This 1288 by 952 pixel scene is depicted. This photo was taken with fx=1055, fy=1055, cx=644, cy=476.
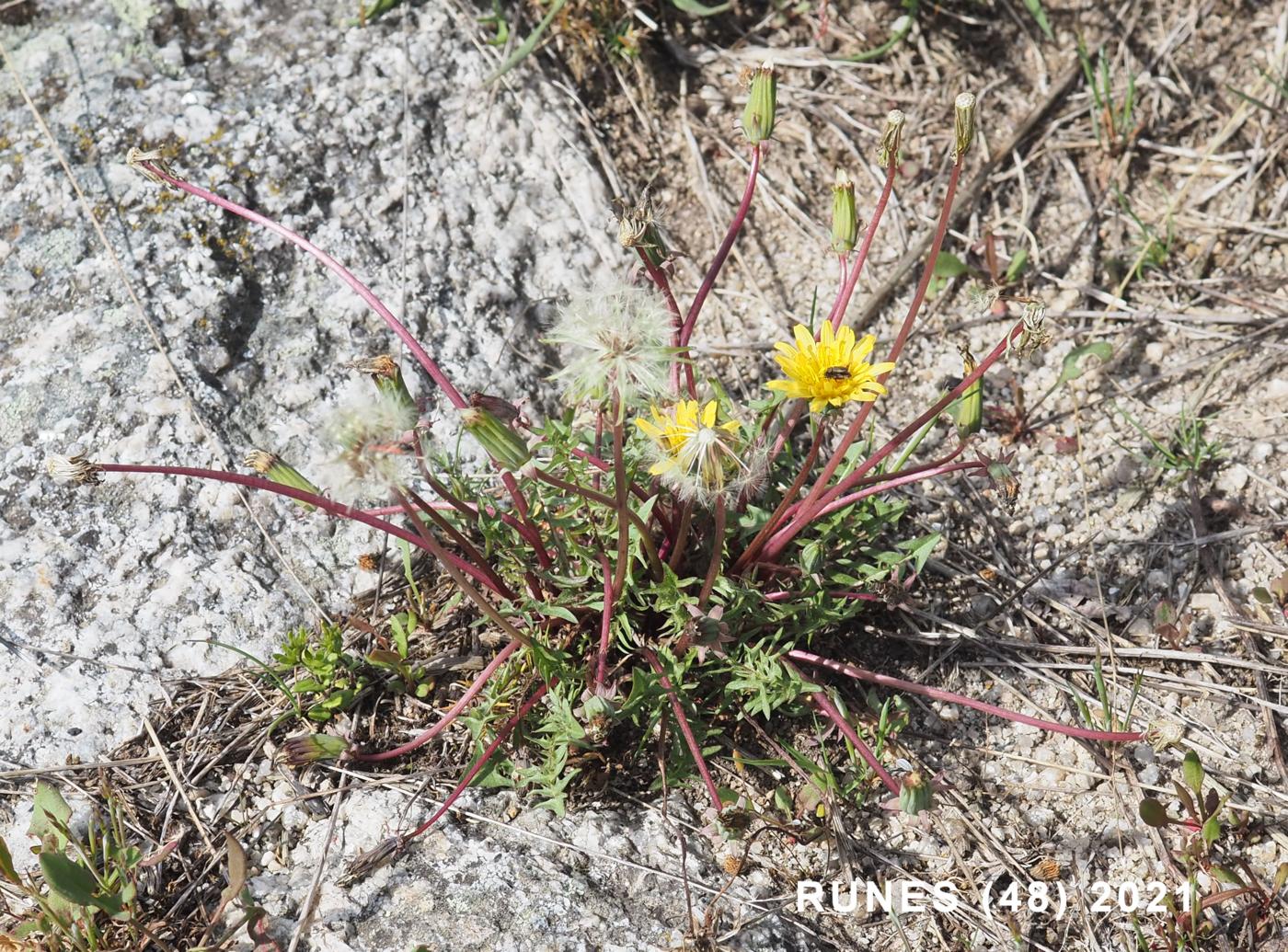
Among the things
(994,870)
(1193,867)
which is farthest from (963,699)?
(1193,867)

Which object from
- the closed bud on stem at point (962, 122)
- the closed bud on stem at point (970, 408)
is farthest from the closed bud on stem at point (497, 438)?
the closed bud on stem at point (962, 122)

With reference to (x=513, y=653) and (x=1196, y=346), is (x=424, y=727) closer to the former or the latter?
(x=513, y=653)

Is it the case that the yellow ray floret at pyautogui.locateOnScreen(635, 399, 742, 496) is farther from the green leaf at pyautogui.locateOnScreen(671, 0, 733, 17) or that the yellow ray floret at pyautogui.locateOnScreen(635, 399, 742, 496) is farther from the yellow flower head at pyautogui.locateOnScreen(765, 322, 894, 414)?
the green leaf at pyautogui.locateOnScreen(671, 0, 733, 17)

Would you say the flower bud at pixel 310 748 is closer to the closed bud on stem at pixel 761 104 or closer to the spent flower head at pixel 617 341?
the spent flower head at pixel 617 341

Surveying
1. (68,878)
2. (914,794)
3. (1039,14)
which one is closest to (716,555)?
(914,794)

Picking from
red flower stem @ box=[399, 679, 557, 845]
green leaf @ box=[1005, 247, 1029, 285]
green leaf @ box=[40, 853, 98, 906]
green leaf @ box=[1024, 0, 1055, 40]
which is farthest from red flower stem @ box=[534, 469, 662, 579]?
green leaf @ box=[1024, 0, 1055, 40]

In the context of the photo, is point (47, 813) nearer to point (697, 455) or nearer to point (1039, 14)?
point (697, 455)

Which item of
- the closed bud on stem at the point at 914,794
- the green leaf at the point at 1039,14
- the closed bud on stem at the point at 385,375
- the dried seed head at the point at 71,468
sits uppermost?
the dried seed head at the point at 71,468
